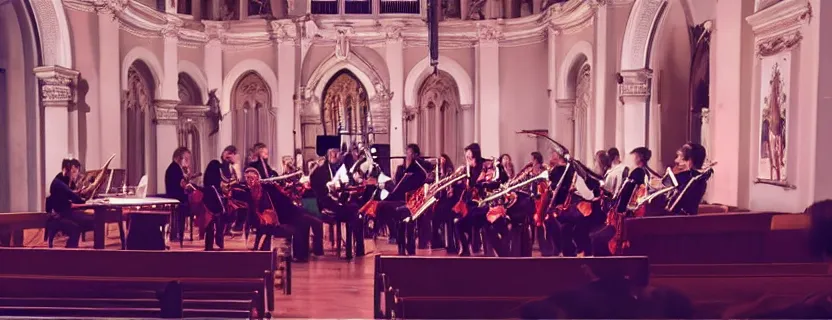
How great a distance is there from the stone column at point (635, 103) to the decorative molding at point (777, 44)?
384 centimetres

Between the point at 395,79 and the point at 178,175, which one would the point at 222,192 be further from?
the point at 395,79

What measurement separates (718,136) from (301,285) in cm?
534

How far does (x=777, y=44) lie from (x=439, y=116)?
1159cm

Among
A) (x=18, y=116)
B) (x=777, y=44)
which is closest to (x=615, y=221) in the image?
(x=777, y=44)

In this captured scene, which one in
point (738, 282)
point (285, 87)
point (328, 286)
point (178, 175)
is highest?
point (285, 87)

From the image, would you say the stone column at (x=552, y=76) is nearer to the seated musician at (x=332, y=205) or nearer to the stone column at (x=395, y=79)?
the stone column at (x=395, y=79)

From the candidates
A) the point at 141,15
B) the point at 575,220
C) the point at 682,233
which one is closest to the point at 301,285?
the point at 575,220

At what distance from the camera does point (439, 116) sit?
18.9 meters

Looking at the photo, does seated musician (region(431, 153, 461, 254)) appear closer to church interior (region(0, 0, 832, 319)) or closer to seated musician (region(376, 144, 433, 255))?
church interior (region(0, 0, 832, 319))

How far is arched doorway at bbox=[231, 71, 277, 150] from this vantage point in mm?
18734

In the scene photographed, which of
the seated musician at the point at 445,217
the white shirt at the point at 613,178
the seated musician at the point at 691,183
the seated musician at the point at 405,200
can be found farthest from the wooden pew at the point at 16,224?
the white shirt at the point at 613,178

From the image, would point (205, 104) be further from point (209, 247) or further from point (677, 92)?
point (677, 92)

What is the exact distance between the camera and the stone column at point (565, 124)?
1648 centimetres

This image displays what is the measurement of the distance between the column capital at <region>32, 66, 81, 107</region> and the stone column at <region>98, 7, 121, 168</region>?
2.50 feet
